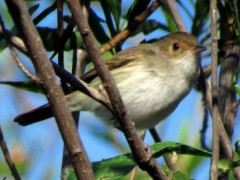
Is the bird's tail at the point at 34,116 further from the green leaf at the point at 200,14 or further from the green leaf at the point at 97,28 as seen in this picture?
the green leaf at the point at 200,14

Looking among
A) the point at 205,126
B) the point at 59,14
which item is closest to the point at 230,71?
the point at 205,126

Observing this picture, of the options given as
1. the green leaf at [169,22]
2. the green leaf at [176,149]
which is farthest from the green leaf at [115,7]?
the green leaf at [176,149]

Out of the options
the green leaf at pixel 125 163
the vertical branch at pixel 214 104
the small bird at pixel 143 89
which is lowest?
the small bird at pixel 143 89

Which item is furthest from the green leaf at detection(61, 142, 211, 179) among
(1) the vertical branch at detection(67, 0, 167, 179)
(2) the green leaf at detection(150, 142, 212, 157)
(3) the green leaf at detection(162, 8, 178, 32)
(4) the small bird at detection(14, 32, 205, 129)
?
(4) the small bird at detection(14, 32, 205, 129)

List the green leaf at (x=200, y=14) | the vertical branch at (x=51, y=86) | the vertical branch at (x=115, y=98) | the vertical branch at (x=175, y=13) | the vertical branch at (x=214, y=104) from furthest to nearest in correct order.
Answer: the green leaf at (x=200, y=14)
the vertical branch at (x=175, y=13)
the vertical branch at (x=214, y=104)
the vertical branch at (x=115, y=98)
the vertical branch at (x=51, y=86)

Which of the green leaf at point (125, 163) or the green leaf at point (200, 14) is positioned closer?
the green leaf at point (125, 163)

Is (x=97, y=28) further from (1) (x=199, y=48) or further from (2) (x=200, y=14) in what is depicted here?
(1) (x=199, y=48)
